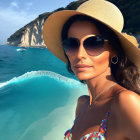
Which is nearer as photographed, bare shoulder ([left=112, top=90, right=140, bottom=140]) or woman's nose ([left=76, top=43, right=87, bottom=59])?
bare shoulder ([left=112, top=90, right=140, bottom=140])

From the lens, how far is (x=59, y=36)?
1.65 meters

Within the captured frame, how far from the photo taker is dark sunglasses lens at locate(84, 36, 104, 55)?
1.17m

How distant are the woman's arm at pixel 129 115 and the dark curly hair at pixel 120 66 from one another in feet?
1.00

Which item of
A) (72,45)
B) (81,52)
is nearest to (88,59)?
(81,52)

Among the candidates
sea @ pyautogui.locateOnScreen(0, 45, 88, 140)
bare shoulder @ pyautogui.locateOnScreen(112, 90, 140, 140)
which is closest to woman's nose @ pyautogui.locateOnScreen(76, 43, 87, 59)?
bare shoulder @ pyautogui.locateOnScreen(112, 90, 140, 140)

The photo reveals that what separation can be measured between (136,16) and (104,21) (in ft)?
78.6

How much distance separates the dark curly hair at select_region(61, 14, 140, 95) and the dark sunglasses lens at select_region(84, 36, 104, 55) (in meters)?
0.06

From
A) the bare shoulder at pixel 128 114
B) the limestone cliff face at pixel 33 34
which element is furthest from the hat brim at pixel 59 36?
the limestone cliff face at pixel 33 34

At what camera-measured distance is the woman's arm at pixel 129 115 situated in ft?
2.61

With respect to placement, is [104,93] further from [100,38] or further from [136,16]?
[136,16]

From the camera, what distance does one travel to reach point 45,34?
5.56 ft

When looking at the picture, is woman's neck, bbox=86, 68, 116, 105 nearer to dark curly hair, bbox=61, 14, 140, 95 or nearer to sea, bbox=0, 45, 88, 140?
dark curly hair, bbox=61, 14, 140, 95

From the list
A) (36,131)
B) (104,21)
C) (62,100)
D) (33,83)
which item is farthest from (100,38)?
(33,83)

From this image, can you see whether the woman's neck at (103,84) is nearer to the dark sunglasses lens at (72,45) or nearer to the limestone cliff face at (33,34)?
the dark sunglasses lens at (72,45)
